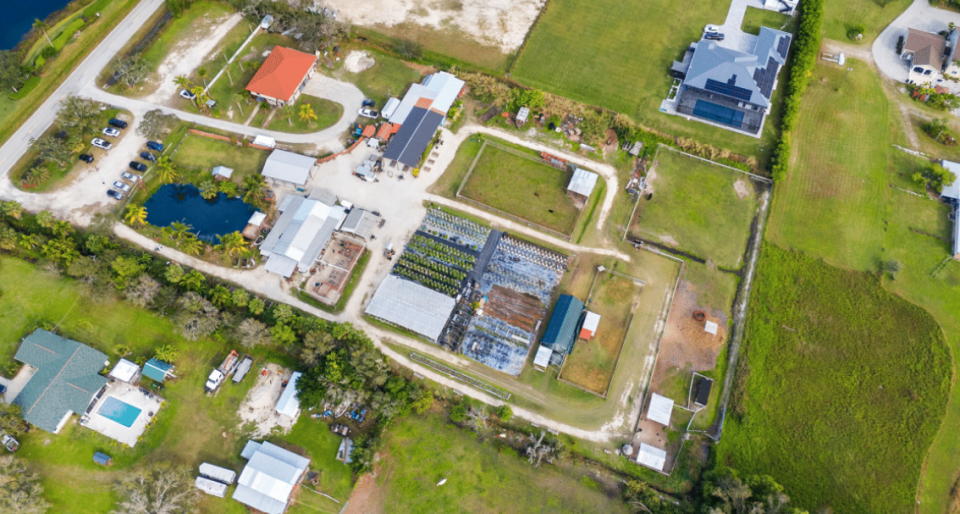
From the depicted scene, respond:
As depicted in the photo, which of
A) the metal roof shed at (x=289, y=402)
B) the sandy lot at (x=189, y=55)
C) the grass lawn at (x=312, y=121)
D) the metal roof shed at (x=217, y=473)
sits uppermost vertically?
the sandy lot at (x=189, y=55)

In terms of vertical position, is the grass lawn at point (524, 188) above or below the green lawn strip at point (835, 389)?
above

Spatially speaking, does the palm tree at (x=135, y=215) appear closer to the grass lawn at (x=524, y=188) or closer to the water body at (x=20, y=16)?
the water body at (x=20, y=16)

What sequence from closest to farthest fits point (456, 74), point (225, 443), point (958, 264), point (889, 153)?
point (225, 443)
point (958, 264)
point (889, 153)
point (456, 74)

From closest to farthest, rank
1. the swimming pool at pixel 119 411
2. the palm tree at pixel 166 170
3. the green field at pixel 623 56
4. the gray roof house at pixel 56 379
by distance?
the gray roof house at pixel 56 379
the swimming pool at pixel 119 411
the palm tree at pixel 166 170
the green field at pixel 623 56

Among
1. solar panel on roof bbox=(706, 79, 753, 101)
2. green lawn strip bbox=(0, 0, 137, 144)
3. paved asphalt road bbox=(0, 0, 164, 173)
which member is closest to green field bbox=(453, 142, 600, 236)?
solar panel on roof bbox=(706, 79, 753, 101)

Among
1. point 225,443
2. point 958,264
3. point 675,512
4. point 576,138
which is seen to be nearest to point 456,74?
point 576,138

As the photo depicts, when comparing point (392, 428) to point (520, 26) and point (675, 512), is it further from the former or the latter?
point (520, 26)

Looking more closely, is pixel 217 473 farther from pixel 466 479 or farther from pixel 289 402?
pixel 466 479

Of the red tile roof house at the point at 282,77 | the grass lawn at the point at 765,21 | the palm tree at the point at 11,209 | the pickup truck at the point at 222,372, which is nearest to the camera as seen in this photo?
the pickup truck at the point at 222,372

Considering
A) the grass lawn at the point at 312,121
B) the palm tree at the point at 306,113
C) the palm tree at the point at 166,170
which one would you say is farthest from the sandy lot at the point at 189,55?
the palm tree at the point at 306,113
